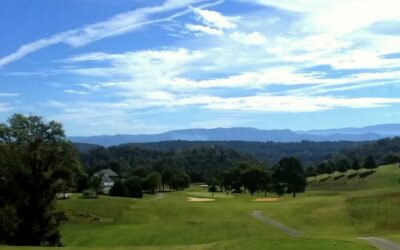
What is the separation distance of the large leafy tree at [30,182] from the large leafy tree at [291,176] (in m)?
89.9

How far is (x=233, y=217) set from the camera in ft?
238

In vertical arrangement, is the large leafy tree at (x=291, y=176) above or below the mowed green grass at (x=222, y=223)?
above

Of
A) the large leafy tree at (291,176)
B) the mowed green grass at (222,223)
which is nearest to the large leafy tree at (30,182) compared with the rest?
the mowed green grass at (222,223)

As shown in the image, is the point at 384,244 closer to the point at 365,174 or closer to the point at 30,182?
the point at 30,182

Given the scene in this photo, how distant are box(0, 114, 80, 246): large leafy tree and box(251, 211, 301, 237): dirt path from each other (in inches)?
955

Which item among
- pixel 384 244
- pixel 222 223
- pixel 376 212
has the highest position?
pixel 384 244

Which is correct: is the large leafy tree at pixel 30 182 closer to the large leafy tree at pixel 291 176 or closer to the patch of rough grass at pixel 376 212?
the patch of rough grass at pixel 376 212

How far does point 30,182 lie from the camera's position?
46.8 meters

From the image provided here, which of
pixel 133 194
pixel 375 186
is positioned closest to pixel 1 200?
pixel 133 194

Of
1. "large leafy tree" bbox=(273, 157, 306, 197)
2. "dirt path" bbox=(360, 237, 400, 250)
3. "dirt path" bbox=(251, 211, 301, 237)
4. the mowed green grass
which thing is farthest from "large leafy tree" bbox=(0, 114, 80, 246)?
"large leafy tree" bbox=(273, 157, 306, 197)

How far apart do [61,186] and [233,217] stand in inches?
1205

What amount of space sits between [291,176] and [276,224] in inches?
2707

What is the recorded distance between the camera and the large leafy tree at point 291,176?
132 metres

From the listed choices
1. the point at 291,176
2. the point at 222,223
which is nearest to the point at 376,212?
the point at 222,223
